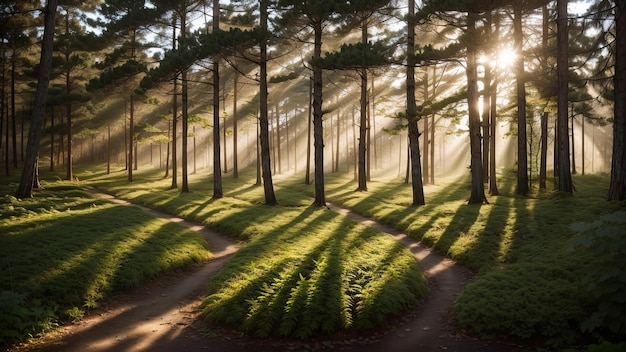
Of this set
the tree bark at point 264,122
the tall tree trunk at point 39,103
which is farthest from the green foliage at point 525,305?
the tall tree trunk at point 39,103

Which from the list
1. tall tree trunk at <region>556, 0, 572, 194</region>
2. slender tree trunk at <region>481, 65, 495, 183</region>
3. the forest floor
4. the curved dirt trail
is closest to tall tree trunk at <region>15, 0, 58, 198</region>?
the forest floor

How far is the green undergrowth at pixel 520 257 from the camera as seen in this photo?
666cm

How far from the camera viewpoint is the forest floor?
6434mm

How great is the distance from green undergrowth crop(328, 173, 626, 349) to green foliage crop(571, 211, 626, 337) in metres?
0.04

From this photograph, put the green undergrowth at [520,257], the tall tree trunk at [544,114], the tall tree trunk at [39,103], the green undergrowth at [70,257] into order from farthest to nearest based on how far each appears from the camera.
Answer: the tall tree trunk at [544,114] → the tall tree trunk at [39,103] → the green undergrowth at [70,257] → the green undergrowth at [520,257]

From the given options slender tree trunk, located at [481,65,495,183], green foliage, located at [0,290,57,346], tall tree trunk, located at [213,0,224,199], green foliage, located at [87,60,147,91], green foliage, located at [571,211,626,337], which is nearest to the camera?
green foliage, located at [571,211,626,337]

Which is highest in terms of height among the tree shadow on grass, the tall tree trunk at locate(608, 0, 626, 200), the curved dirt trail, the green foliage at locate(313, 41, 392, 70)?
the green foliage at locate(313, 41, 392, 70)

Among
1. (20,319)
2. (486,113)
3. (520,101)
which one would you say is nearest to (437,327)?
(20,319)

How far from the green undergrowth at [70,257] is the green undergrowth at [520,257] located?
7235mm

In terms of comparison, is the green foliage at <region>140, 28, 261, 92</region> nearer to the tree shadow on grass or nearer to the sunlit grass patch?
the tree shadow on grass

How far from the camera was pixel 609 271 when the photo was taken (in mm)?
5789

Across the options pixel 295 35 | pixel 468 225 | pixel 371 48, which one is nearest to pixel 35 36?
pixel 295 35

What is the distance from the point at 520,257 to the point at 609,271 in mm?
4821

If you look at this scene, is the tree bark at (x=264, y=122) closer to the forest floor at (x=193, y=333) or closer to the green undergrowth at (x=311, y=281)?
the green undergrowth at (x=311, y=281)
